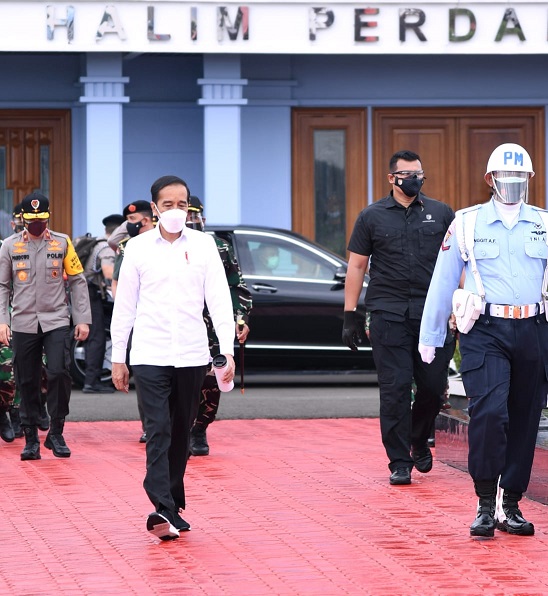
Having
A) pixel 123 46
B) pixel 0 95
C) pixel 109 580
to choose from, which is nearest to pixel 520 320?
pixel 109 580

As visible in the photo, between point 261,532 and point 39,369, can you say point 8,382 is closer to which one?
point 39,369

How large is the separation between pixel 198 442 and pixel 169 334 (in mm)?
3501

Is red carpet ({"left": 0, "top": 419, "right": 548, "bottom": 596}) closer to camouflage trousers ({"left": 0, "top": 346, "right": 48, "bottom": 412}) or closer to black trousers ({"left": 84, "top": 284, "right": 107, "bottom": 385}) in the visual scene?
camouflage trousers ({"left": 0, "top": 346, "right": 48, "bottom": 412})

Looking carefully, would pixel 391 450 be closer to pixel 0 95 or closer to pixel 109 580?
pixel 109 580

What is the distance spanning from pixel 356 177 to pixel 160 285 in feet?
42.2

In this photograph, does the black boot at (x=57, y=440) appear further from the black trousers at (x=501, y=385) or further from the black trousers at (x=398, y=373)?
the black trousers at (x=501, y=385)

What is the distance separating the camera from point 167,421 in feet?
25.8

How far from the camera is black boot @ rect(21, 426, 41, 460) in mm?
11070

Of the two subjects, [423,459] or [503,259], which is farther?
[423,459]

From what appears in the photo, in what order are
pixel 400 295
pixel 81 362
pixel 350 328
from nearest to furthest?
pixel 400 295 → pixel 350 328 → pixel 81 362

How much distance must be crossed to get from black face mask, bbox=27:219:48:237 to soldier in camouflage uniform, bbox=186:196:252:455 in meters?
1.07

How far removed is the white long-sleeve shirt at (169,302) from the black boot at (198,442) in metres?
3.30

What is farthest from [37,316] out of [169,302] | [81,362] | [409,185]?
[81,362]

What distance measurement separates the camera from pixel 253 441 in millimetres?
12164
